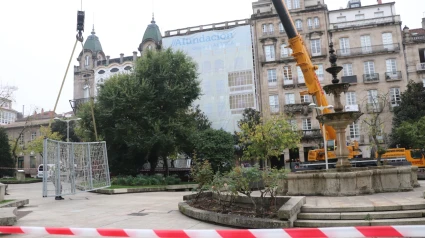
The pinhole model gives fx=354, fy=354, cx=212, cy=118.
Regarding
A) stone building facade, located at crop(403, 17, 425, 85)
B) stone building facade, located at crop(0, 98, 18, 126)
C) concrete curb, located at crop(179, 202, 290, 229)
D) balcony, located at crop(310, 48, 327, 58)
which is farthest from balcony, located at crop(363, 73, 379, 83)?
stone building facade, located at crop(0, 98, 18, 126)

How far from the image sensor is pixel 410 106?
1430 inches

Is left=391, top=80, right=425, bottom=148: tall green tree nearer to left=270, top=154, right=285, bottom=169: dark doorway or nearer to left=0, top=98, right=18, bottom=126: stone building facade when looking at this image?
left=270, top=154, right=285, bottom=169: dark doorway

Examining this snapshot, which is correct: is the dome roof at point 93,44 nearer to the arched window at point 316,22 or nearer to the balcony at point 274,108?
the balcony at point 274,108

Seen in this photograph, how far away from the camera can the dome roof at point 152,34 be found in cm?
5030

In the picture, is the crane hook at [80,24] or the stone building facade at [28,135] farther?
the stone building facade at [28,135]

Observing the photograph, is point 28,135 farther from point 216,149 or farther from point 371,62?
point 371,62

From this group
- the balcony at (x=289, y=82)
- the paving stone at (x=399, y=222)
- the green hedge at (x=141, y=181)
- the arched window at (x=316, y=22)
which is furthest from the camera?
the arched window at (x=316, y=22)

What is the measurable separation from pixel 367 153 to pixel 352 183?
30854 millimetres

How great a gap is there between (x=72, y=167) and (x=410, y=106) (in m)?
33.7

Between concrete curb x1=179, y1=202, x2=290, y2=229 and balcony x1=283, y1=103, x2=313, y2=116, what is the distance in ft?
108

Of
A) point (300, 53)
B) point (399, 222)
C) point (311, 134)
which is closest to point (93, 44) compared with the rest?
point (311, 134)

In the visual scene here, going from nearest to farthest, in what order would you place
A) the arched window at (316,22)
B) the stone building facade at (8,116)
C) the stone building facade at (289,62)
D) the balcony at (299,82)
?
the stone building facade at (289,62) → the balcony at (299,82) → the arched window at (316,22) → the stone building facade at (8,116)

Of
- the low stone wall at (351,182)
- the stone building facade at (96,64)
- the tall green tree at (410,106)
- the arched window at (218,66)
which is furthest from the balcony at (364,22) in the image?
the low stone wall at (351,182)

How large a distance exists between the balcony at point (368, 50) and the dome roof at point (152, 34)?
24.8 metres
